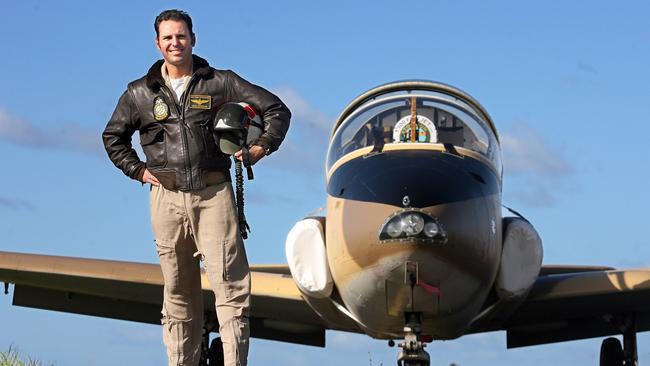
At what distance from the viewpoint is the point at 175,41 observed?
6914 mm

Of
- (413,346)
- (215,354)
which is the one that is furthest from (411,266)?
(215,354)

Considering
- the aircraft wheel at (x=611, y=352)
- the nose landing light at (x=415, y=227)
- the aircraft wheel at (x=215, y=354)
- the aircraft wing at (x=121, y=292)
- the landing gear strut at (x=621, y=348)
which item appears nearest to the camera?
the nose landing light at (x=415, y=227)

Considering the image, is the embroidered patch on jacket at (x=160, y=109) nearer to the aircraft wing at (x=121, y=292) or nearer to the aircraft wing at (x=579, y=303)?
the aircraft wing at (x=121, y=292)

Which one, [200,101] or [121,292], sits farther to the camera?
[121,292]

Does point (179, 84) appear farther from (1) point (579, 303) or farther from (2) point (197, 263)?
(1) point (579, 303)

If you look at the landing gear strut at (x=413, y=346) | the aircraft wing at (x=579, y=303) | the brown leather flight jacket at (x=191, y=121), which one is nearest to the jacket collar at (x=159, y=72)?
the brown leather flight jacket at (x=191, y=121)

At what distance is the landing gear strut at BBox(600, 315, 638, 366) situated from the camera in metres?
15.7

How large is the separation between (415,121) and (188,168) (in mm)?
5203

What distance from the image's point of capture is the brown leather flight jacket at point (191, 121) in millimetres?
7008

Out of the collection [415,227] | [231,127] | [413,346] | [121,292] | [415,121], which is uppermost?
[415,121]

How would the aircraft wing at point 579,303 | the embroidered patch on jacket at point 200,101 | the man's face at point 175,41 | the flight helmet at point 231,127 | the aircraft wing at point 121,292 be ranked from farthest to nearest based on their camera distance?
the aircraft wing at point 121,292 → the aircraft wing at point 579,303 → the embroidered patch on jacket at point 200,101 → the man's face at point 175,41 → the flight helmet at point 231,127

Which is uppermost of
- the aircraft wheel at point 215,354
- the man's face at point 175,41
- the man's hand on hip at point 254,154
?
the man's face at point 175,41

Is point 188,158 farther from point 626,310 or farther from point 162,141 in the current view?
point 626,310

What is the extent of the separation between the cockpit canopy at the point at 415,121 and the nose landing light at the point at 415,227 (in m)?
1.49
